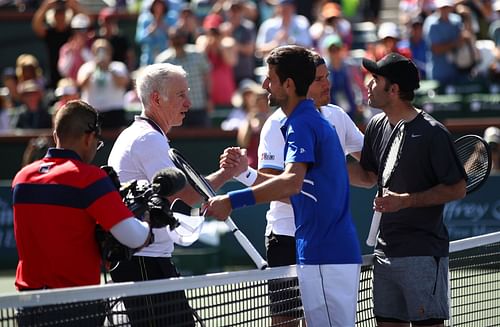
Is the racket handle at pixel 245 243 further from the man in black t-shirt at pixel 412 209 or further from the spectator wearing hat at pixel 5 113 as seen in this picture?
the spectator wearing hat at pixel 5 113

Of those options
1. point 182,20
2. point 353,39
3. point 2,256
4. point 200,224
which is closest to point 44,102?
point 182,20

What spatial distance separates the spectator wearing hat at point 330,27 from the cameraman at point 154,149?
11761 mm

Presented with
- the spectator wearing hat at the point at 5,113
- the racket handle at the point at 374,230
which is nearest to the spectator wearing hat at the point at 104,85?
the spectator wearing hat at the point at 5,113

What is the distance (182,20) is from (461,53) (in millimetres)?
4370

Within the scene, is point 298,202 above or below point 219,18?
below

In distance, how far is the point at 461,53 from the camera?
17859mm

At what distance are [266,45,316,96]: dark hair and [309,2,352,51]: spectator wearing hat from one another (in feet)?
40.3

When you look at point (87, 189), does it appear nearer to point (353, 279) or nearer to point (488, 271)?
point (353, 279)

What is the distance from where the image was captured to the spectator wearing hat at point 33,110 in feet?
57.7

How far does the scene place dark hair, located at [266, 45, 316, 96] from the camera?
5809mm

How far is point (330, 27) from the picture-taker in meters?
18.5

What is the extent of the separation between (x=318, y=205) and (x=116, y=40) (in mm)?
13102

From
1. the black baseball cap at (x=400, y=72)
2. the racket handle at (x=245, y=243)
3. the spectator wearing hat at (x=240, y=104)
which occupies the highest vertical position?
the spectator wearing hat at (x=240, y=104)

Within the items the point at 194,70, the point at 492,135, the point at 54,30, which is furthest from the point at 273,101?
the point at 54,30
